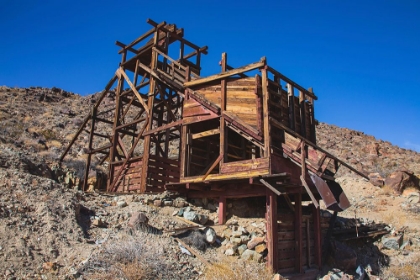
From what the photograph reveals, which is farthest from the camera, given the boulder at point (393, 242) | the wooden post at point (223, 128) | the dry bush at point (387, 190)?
the dry bush at point (387, 190)

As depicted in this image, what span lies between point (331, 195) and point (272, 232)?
2.13 meters

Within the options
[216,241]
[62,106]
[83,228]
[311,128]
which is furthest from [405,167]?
[62,106]

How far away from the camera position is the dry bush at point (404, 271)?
43.8 ft

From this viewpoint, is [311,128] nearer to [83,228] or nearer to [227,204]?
[227,204]

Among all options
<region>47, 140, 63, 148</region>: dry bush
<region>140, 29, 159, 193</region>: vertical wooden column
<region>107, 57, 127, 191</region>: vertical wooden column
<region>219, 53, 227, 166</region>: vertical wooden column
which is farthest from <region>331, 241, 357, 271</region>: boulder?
<region>47, 140, 63, 148</region>: dry bush

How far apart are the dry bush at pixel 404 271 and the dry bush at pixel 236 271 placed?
19.7 ft

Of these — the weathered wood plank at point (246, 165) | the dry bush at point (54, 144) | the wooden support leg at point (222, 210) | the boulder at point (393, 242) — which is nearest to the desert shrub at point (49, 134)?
the dry bush at point (54, 144)

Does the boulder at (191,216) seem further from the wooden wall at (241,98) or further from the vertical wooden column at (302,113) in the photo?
the vertical wooden column at (302,113)

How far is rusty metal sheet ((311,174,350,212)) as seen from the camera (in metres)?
10.8

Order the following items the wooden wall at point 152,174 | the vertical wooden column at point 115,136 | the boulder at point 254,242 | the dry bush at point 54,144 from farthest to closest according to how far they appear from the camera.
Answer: the dry bush at point 54,144 < the vertical wooden column at point 115,136 < the wooden wall at point 152,174 < the boulder at point 254,242

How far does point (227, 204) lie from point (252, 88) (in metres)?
4.31

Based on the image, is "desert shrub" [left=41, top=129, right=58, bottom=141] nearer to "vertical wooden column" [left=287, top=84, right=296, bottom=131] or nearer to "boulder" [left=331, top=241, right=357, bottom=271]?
"vertical wooden column" [left=287, top=84, right=296, bottom=131]

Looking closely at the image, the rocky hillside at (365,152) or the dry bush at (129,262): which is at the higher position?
the rocky hillside at (365,152)

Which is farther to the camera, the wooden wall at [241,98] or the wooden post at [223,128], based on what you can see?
the wooden post at [223,128]
